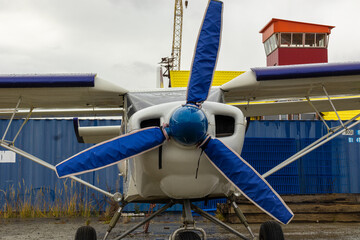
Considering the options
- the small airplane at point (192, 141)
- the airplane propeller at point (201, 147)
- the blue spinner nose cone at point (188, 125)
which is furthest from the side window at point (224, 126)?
the blue spinner nose cone at point (188, 125)

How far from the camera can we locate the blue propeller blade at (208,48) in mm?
4602

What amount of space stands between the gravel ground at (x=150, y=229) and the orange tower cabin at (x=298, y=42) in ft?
65.1

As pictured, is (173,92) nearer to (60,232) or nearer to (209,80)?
(209,80)

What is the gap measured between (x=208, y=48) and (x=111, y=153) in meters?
1.58

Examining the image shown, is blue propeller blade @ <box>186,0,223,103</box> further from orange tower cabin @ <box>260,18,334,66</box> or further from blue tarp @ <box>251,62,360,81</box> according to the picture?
orange tower cabin @ <box>260,18,334,66</box>

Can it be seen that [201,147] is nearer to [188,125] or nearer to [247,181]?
[188,125]

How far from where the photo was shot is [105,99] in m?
6.82

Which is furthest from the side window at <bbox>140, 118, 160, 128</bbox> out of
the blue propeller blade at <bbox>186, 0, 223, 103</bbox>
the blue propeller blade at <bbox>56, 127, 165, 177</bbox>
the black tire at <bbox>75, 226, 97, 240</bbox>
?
the black tire at <bbox>75, 226, 97, 240</bbox>

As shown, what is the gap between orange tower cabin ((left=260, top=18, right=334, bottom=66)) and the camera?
92.3 feet

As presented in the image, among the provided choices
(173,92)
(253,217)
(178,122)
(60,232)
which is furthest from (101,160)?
(253,217)

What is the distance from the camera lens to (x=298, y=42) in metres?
28.4

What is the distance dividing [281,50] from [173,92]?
78.0 feet

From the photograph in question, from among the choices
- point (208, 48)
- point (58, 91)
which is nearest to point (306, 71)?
point (208, 48)

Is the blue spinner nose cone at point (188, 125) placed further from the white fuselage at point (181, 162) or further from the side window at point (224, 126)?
the side window at point (224, 126)
